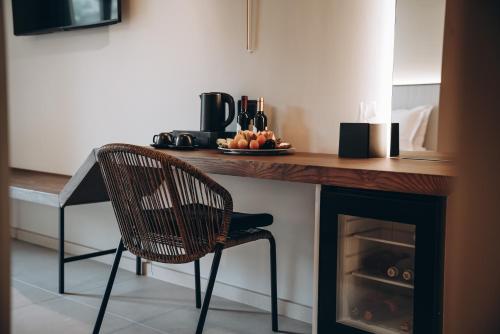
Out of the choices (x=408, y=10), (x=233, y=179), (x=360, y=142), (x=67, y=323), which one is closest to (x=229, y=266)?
(x=233, y=179)

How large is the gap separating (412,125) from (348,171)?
559 mm

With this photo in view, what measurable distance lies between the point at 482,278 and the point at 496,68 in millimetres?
154

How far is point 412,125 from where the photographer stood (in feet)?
6.53

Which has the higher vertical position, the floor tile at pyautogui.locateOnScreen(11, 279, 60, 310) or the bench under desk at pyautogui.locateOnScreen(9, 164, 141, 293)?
the bench under desk at pyautogui.locateOnScreen(9, 164, 141, 293)

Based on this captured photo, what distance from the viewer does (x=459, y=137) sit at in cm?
36

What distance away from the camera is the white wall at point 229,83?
2.23m

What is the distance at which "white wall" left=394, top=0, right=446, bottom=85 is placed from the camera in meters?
1.91

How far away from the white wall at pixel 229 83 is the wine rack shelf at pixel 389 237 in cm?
68

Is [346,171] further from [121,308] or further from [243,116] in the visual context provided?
[121,308]

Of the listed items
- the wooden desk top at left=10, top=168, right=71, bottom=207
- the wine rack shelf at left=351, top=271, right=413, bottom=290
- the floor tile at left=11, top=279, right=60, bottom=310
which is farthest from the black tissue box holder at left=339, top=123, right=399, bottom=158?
the floor tile at left=11, top=279, right=60, bottom=310

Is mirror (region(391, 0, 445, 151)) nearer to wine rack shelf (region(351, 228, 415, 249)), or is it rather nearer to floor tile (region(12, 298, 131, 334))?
wine rack shelf (region(351, 228, 415, 249))

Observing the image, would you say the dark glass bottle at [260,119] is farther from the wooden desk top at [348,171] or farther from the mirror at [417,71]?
the mirror at [417,71]

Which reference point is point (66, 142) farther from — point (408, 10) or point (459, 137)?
point (459, 137)

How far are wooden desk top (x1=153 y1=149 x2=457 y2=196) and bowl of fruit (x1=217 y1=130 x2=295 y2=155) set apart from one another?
0.25 feet
